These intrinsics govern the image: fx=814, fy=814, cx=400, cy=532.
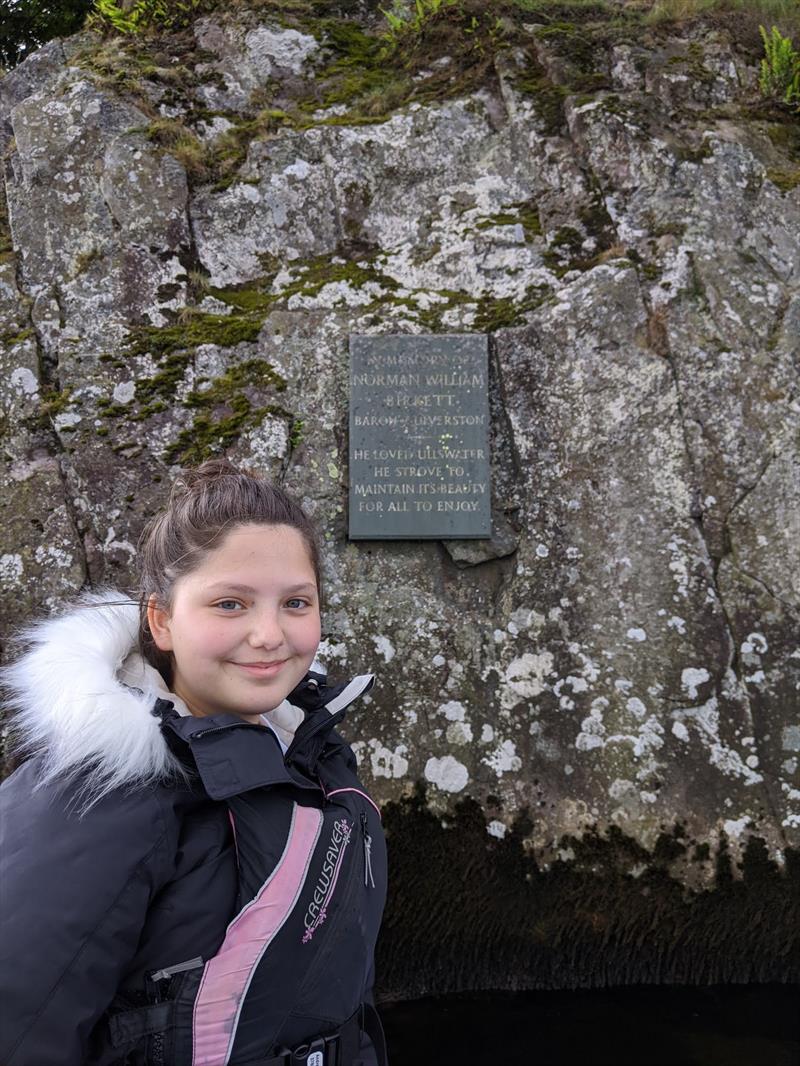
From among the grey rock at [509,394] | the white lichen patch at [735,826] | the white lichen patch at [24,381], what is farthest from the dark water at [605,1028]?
the white lichen patch at [24,381]

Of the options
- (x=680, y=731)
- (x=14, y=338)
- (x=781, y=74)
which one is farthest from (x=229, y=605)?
(x=781, y=74)

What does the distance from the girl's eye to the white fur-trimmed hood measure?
0.24 meters

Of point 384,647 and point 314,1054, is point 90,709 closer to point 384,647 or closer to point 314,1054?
point 314,1054

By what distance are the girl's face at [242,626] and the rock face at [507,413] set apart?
1853 millimetres

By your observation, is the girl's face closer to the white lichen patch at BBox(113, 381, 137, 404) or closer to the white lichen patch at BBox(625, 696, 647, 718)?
the white lichen patch at BBox(625, 696, 647, 718)

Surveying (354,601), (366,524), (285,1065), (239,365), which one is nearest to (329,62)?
(239,365)

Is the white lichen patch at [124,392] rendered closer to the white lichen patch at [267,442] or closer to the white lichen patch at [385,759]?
the white lichen patch at [267,442]

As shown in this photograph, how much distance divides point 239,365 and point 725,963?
3.56 meters

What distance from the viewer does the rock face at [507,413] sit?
3504 millimetres

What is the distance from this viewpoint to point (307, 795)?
1808mm

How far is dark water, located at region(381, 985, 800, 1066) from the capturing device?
332 centimetres

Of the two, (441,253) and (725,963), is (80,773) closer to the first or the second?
(725,963)

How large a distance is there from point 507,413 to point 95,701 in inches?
112

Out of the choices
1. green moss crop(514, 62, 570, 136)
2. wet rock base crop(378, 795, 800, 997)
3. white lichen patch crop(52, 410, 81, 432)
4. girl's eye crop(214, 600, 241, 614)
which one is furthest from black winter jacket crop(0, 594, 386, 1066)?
green moss crop(514, 62, 570, 136)
